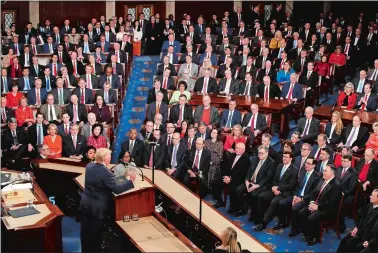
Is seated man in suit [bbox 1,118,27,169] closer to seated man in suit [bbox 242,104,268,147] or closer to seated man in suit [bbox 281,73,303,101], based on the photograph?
seated man in suit [bbox 242,104,268,147]

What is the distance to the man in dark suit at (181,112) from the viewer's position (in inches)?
Answer: 378

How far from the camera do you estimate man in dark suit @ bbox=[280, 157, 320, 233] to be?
7.12 metres

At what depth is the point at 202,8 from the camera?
692 inches

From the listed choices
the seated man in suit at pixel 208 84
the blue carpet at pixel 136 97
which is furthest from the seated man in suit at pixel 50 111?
the seated man in suit at pixel 208 84

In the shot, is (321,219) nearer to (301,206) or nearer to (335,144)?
(301,206)

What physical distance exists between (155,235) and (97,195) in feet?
2.13

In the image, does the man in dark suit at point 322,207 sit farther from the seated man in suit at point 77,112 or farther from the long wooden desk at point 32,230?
the seated man in suit at point 77,112

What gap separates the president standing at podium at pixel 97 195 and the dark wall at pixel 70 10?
35.7 ft

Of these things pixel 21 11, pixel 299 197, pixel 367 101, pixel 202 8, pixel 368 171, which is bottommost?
pixel 299 197

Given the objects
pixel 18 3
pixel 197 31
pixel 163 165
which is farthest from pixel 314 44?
pixel 18 3

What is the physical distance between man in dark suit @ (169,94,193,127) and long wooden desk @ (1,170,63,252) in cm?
379

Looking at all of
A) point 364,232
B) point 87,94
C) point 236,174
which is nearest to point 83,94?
point 87,94

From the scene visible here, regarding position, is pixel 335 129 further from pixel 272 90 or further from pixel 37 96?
pixel 37 96

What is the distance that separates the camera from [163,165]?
825 cm
